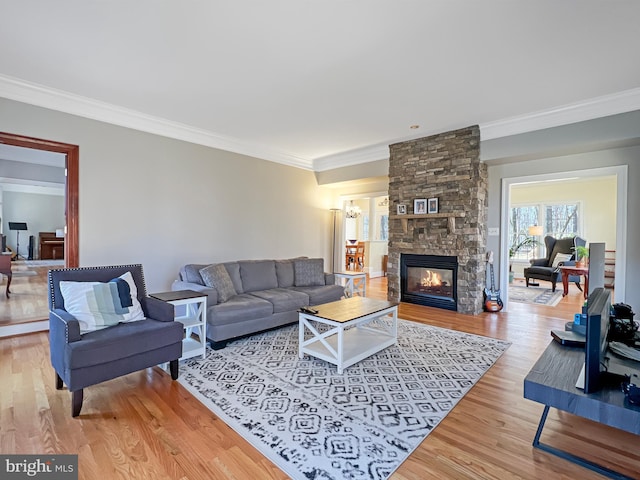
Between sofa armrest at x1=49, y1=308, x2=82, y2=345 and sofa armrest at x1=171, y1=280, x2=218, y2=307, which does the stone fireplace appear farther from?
sofa armrest at x1=49, y1=308, x2=82, y2=345

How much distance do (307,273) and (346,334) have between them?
5.01ft

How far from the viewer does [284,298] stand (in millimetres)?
3881

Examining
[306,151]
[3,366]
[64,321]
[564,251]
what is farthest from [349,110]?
[564,251]

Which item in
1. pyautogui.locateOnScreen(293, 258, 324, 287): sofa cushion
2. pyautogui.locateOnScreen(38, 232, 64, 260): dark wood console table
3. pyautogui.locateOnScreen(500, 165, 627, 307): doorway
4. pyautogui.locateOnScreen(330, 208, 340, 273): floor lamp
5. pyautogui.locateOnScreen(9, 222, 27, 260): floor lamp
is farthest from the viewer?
pyautogui.locateOnScreen(38, 232, 64, 260): dark wood console table

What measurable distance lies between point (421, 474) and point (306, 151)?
16.9ft

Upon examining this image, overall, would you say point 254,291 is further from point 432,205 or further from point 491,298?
point 491,298

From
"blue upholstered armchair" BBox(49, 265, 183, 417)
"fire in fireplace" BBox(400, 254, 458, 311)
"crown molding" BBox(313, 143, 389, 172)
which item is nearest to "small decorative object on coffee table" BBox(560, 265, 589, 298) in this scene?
"fire in fireplace" BBox(400, 254, 458, 311)

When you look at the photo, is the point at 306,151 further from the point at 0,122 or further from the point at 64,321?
the point at 64,321

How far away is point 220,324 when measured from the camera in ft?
10.4

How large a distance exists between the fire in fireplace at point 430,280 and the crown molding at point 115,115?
10.8 ft

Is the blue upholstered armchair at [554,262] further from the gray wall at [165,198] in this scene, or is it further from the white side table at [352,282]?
the gray wall at [165,198]

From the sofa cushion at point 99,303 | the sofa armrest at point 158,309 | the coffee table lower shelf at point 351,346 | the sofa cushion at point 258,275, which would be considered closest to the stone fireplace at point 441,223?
the coffee table lower shelf at point 351,346

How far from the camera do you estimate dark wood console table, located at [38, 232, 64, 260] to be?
897cm

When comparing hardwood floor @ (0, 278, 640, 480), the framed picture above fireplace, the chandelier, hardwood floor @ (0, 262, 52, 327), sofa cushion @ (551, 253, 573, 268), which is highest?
the chandelier
